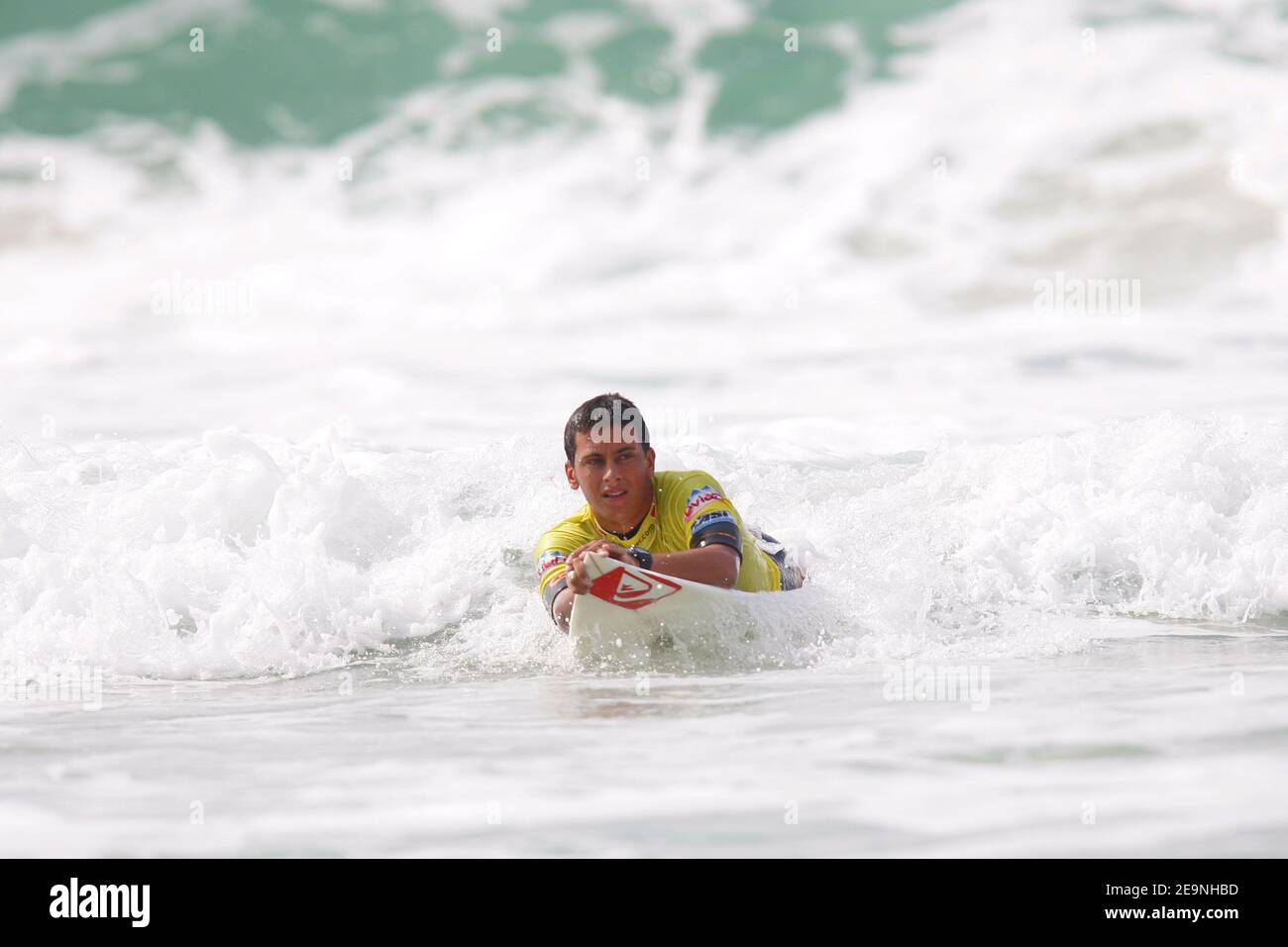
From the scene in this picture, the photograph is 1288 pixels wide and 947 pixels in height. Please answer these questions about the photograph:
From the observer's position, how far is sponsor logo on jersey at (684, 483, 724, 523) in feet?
20.4

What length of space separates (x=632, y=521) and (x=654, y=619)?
2.28 feet

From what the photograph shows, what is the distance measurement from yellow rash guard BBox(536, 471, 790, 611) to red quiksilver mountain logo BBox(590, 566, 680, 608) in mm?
338

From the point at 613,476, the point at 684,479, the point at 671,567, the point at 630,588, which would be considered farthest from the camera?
the point at 684,479

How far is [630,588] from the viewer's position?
580 cm

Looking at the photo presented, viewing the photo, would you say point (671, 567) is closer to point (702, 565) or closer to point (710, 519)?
point (702, 565)

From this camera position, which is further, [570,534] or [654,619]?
[570,534]

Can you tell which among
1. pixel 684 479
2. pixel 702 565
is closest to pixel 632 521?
pixel 684 479

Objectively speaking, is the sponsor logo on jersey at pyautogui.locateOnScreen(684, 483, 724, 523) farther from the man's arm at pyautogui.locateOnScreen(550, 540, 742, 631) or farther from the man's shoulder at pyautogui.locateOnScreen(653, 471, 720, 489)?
the man's arm at pyautogui.locateOnScreen(550, 540, 742, 631)

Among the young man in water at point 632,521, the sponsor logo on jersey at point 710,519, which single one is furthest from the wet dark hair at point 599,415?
the sponsor logo on jersey at point 710,519

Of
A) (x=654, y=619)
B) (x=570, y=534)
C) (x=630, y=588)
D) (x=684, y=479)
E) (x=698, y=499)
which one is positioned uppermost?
(x=684, y=479)

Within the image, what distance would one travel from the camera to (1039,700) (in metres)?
4.59

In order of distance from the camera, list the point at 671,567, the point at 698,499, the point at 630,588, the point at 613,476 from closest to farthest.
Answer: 1. the point at 630,588
2. the point at 671,567
3. the point at 613,476
4. the point at 698,499

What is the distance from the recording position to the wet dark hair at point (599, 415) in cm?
607
